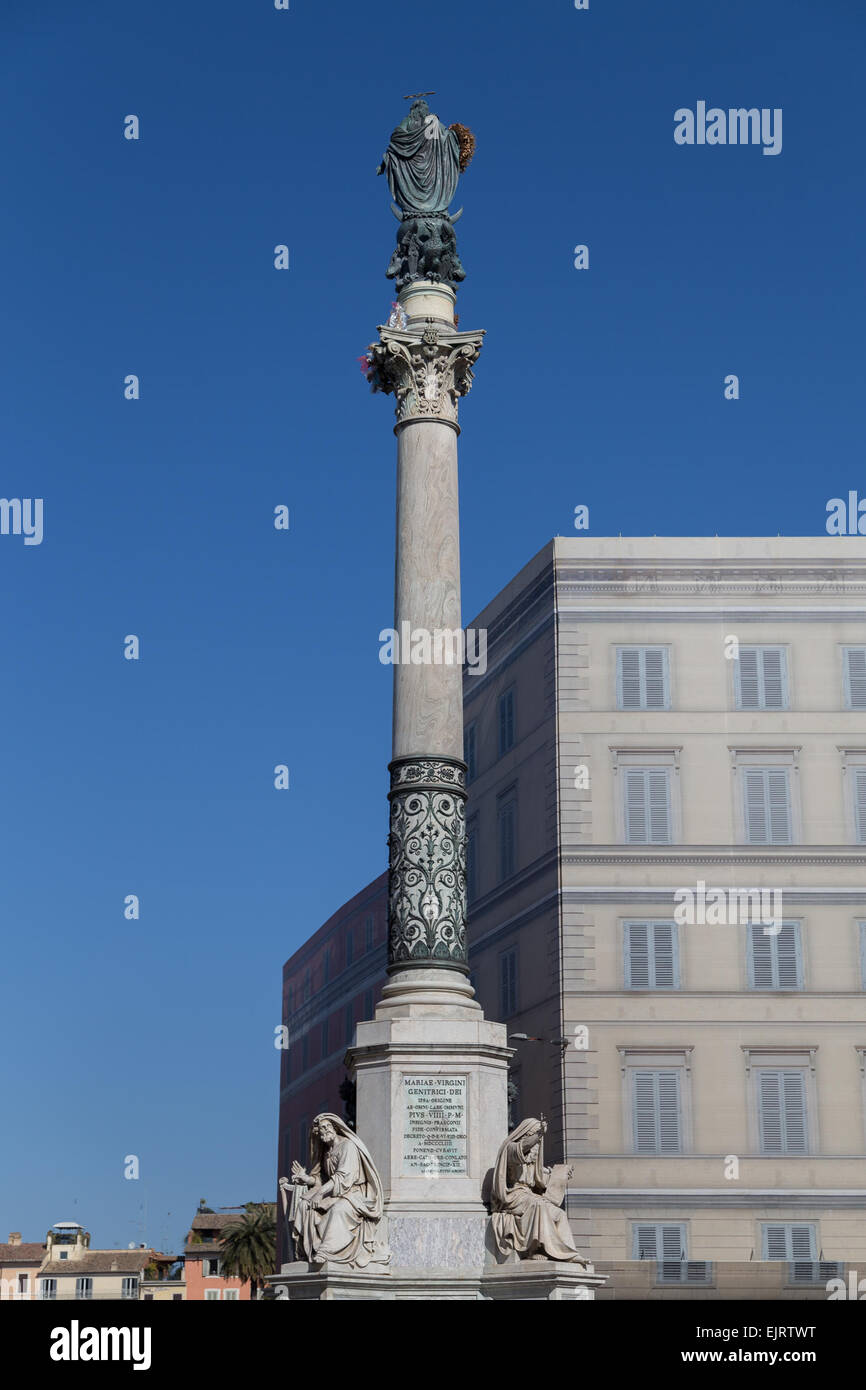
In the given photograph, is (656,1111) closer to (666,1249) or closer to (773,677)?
(666,1249)

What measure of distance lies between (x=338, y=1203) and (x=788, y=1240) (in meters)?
23.9

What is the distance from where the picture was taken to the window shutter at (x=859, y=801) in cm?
4462

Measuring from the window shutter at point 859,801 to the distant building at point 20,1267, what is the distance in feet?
222

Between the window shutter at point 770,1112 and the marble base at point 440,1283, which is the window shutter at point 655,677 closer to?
the window shutter at point 770,1112

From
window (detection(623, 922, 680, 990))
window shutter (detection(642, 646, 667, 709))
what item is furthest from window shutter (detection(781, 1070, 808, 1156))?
window shutter (detection(642, 646, 667, 709))

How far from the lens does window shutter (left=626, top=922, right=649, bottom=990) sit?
43.3 meters

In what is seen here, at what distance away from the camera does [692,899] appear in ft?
145

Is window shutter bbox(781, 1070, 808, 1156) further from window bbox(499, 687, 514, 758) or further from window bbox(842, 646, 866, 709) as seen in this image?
window bbox(499, 687, 514, 758)

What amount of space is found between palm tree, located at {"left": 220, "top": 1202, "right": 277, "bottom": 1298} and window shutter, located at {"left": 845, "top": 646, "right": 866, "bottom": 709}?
55.2 m

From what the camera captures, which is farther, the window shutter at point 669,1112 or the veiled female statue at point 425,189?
the window shutter at point 669,1112

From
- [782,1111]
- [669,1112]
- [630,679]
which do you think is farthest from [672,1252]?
[630,679]

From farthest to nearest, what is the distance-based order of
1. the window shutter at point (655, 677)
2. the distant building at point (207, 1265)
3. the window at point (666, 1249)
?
the distant building at point (207, 1265), the window shutter at point (655, 677), the window at point (666, 1249)

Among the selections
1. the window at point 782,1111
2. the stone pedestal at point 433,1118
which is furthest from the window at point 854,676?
the stone pedestal at point 433,1118
